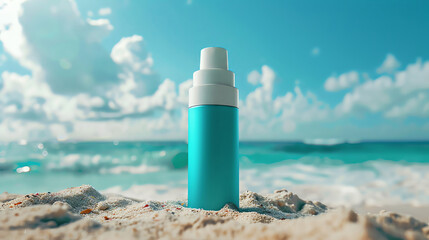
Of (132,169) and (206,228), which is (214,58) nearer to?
(206,228)

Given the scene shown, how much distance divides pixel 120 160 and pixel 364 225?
7.86 metres

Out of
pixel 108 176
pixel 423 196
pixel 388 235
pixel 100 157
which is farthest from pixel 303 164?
pixel 388 235

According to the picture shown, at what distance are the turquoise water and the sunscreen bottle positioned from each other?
3.63 ft

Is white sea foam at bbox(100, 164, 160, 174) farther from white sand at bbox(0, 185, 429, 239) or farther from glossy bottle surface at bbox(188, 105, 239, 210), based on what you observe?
white sand at bbox(0, 185, 429, 239)

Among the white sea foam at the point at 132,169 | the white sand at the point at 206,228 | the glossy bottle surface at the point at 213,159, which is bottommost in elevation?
the white sand at the point at 206,228

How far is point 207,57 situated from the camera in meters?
2.03

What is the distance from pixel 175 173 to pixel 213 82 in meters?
5.16

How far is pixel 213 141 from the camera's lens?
1.89 meters

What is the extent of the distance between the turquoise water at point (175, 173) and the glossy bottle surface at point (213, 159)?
110 cm

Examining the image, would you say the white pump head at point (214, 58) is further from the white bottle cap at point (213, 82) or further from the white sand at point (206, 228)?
the white sand at point (206, 228)

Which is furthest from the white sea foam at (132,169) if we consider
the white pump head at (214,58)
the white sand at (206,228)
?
the white sand at (206,228)

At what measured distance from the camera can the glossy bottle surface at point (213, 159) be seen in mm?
1871

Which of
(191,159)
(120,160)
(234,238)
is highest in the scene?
(120,160)

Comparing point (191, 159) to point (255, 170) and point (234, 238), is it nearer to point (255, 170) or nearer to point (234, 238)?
point (234, 238)
